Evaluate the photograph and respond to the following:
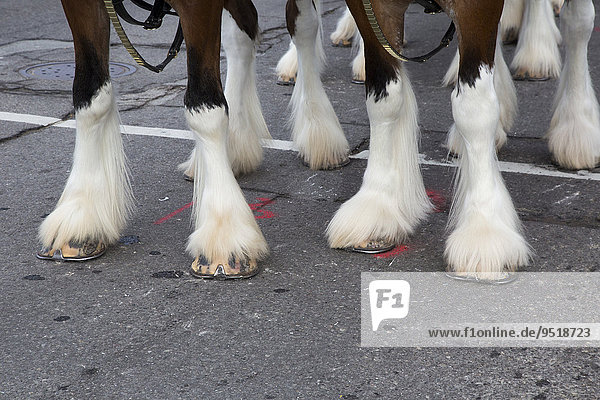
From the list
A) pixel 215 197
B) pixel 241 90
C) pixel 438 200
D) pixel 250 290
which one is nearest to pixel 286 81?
pixel 241 90

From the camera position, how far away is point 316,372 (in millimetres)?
2826

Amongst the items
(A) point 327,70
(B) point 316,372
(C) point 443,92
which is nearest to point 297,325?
(B) point 316,372

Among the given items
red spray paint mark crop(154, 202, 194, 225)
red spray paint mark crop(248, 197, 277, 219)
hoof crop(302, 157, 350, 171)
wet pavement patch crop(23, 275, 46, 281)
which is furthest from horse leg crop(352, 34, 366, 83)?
wet pavement patch crop(23, 275, 46, 281)

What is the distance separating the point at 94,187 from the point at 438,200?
1.75 meters

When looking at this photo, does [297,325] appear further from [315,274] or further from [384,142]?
[384,142]

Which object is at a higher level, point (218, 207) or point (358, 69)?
point (358, 69)

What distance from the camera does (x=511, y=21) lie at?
7578 millimetres

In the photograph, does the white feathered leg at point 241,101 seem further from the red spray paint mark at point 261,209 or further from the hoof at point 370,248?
the hoof at point 370,248

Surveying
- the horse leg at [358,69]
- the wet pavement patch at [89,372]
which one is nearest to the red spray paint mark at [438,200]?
the wet pavement patch at [89,372]

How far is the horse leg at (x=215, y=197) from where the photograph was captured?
11.3 feet

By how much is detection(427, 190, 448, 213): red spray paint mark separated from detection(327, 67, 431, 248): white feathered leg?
379 mm

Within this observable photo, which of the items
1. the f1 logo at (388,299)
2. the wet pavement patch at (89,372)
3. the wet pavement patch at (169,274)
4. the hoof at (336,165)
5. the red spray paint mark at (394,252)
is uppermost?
the hoof at (336,165)

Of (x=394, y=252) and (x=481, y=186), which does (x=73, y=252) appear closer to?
(x=394, y=252)

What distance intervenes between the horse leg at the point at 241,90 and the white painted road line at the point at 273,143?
191 mm
